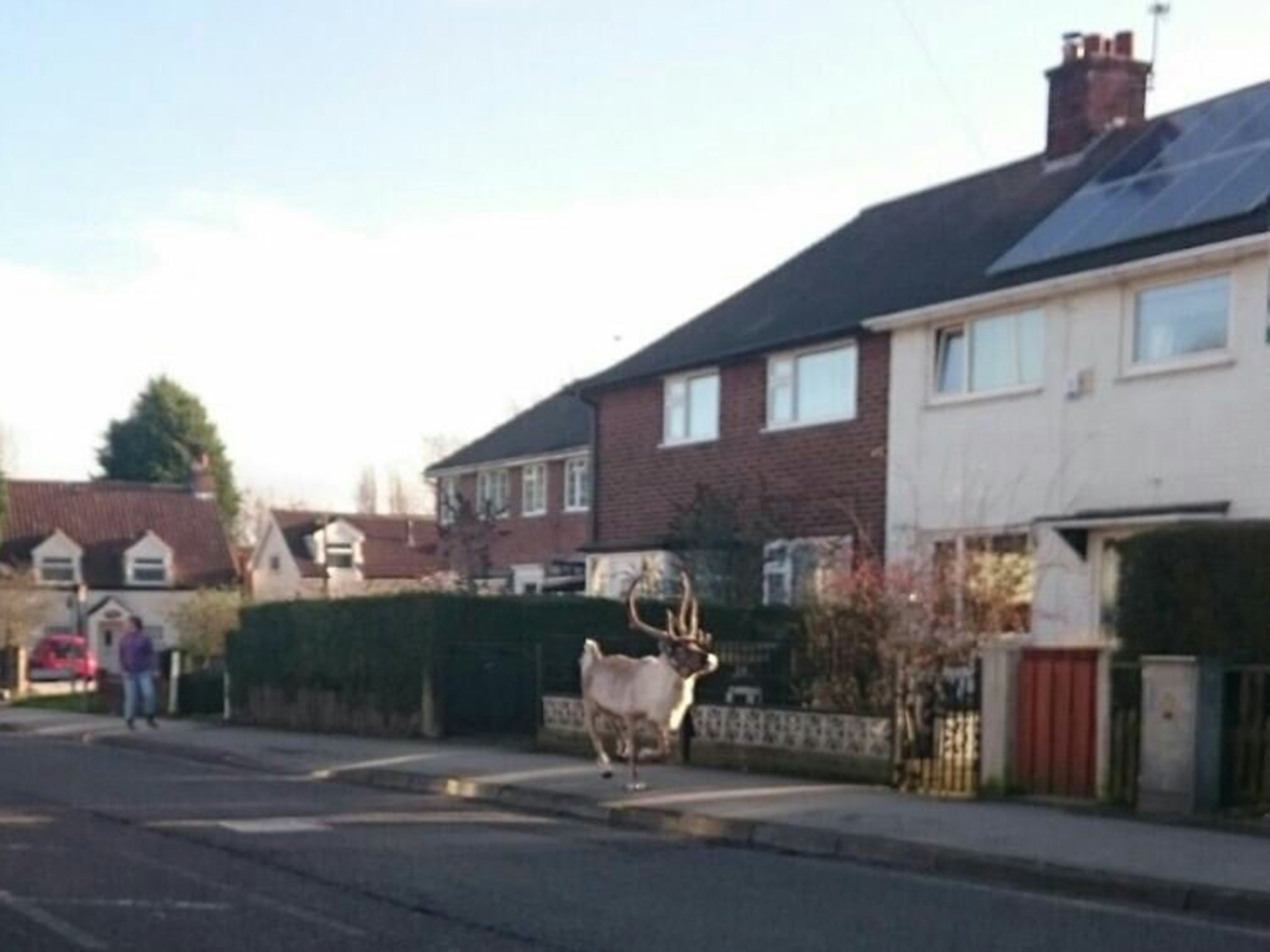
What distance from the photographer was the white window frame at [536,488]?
1727 inches

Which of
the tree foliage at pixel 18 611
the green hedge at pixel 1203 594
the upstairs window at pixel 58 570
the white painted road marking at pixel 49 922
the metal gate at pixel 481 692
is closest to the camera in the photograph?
the white painted road marking at pixel 49 922

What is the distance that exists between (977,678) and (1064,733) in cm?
117

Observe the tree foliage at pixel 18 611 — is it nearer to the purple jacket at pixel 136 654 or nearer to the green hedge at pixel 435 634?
the purple jacket at pixel 136 654

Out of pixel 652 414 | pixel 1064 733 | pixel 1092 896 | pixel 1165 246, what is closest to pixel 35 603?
pixel 652 414

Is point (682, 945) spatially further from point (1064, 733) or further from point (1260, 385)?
point (1260, 385)

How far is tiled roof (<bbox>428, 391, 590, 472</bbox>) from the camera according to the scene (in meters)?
43.5

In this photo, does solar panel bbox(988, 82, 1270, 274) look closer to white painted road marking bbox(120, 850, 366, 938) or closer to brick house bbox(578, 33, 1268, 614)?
brick house bbox(578, 33, 1268, 614)

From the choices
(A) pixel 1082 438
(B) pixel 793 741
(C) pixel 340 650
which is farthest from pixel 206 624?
(B) pixel 793 741

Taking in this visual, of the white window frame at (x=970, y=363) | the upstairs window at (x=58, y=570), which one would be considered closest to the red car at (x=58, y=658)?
the upstairs window at (x=58, y=570)

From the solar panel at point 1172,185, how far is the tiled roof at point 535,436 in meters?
16.3

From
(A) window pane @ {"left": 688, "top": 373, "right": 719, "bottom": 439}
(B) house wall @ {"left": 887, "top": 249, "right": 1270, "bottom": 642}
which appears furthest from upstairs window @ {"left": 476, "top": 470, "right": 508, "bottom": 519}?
(B) house wall @ {"left": 887, "top": 249, "right": 1270, "bottom": 642}

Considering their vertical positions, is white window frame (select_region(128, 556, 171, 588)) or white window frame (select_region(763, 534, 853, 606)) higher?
white window frame (select_region(763, 534, 853, 606))

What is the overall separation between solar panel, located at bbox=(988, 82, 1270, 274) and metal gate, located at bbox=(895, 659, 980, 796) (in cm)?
716

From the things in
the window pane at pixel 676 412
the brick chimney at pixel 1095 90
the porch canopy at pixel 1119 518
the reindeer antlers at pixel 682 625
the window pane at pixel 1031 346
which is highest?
the brick chimney at pixel 1095 90
